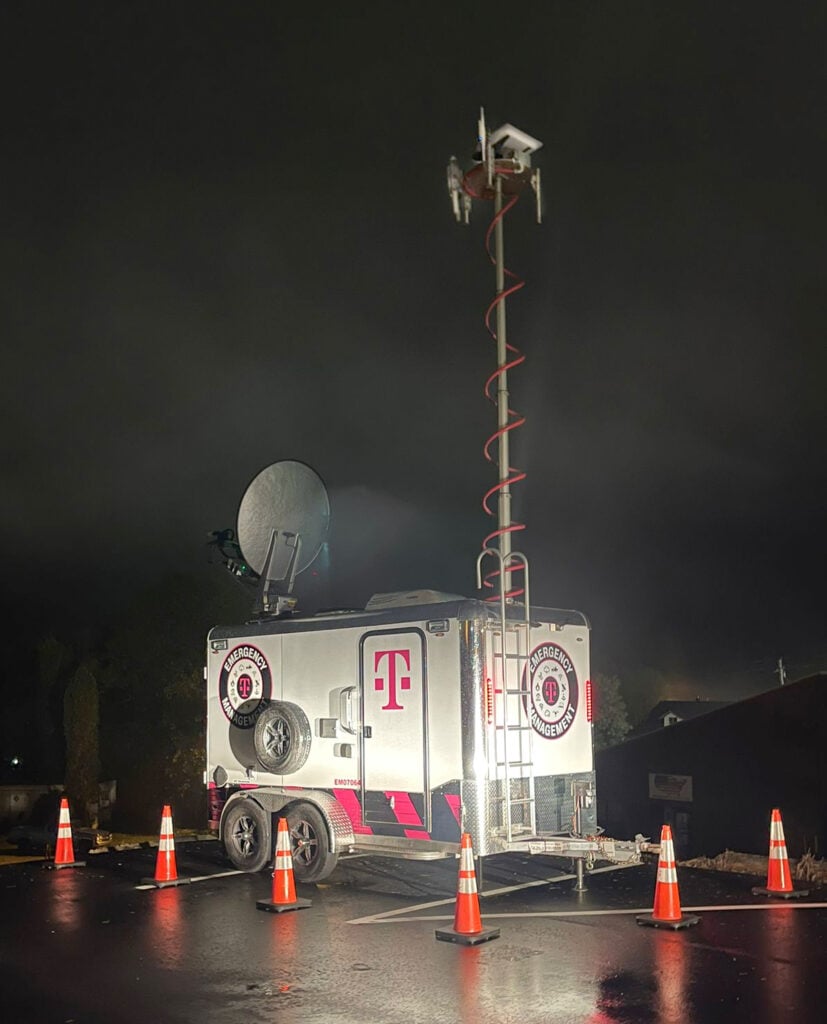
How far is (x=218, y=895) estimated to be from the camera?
11.0 m

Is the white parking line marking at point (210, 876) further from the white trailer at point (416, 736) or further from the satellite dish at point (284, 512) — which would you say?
the satellite dish at point (284, 512)

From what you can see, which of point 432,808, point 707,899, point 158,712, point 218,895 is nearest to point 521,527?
point 432,808

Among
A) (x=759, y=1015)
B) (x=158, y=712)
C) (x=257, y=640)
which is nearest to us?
(x=759, y=1015)

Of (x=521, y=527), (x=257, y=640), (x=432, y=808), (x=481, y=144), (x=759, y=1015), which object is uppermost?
(x=481, y=144)

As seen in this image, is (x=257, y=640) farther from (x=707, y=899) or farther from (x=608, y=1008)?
(x=608, y=1008)

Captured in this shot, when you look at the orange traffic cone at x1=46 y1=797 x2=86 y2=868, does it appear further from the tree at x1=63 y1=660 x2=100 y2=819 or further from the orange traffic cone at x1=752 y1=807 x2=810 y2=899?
the tree at x1=63 y1=660 x2=100 y2=819

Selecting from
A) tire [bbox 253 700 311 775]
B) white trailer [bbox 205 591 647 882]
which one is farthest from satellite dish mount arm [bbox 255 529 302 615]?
tire [bbox 253 700 311 775]

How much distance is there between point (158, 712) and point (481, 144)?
4055 cm

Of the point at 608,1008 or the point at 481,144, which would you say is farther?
the point at 481,144

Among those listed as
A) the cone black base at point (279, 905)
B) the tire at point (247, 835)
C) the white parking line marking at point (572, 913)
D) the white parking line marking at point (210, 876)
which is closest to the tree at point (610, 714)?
the tire at point (247, 835)

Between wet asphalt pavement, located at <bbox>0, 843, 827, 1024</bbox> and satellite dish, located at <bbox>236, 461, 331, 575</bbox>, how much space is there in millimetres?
4272

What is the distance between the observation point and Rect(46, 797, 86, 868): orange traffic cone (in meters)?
13.0

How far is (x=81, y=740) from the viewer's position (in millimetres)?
30875

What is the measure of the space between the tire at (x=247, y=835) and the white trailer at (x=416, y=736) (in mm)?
18
